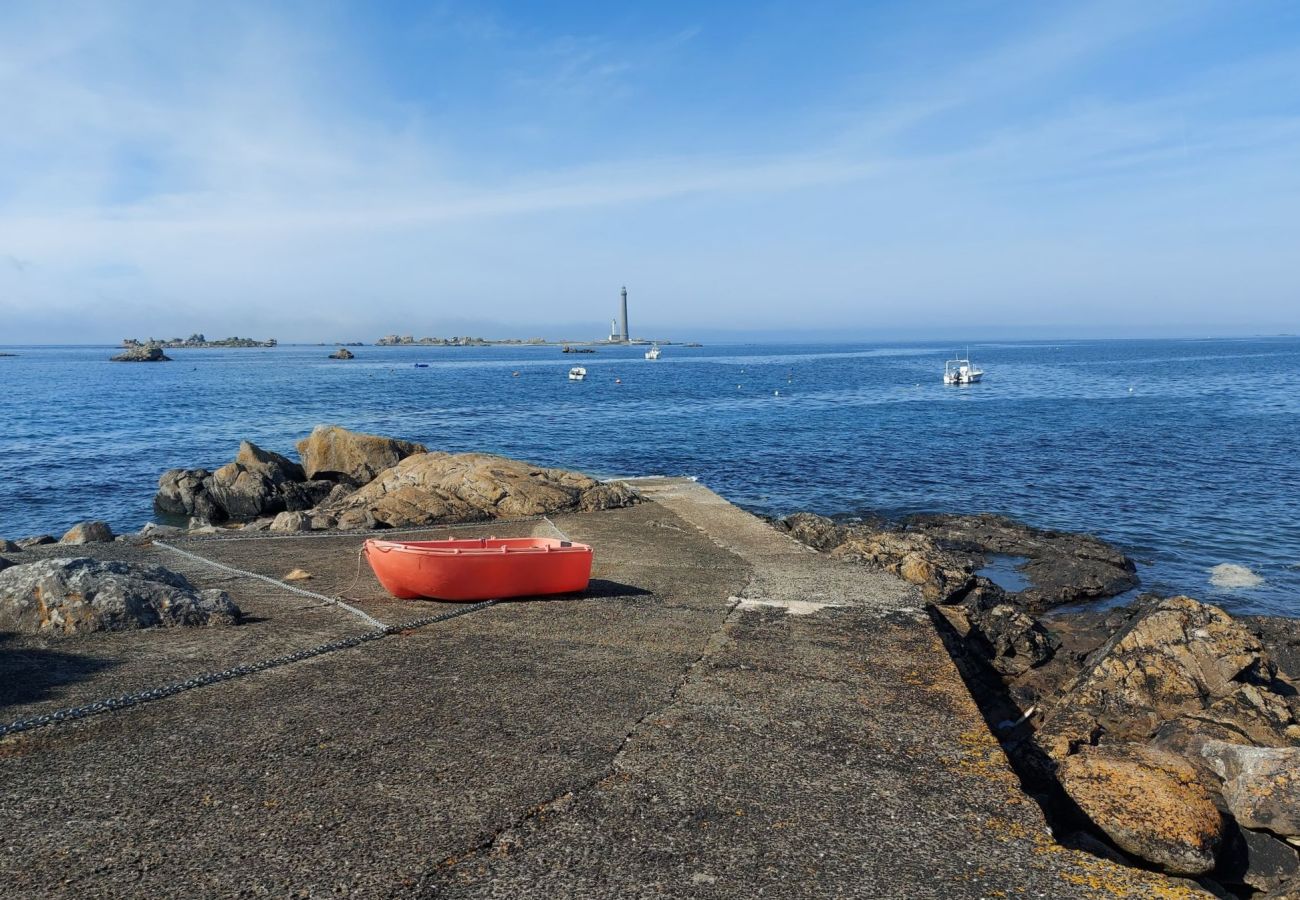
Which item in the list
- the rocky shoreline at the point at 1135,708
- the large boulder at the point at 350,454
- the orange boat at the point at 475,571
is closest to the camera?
the rocky shoreline at the point at 1135,708

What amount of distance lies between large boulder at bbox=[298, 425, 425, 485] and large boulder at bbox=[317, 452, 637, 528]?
20.1 ft

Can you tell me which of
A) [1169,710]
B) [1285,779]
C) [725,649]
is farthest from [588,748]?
[1169,710]

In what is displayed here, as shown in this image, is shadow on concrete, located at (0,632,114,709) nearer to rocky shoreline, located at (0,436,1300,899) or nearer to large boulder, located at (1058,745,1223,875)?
rocky shoreline, located at (0,436,1300,899)

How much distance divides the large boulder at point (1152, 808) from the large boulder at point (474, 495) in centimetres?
963

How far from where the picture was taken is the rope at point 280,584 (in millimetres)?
7832

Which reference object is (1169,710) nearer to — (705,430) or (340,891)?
(340,891)

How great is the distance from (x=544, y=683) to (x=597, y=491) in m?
8.40

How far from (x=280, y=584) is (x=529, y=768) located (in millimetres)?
5438

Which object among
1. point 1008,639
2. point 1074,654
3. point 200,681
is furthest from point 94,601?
point 1074,654

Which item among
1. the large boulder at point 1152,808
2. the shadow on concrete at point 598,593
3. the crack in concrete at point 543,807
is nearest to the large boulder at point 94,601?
the shadow on concrete at point 598,593

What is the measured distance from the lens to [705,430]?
39.3 metres

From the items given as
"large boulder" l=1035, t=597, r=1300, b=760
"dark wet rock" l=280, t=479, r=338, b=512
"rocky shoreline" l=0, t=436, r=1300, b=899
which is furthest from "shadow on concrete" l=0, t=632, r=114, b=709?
"dark wet rock" l=280, t=479, r=338, b=512

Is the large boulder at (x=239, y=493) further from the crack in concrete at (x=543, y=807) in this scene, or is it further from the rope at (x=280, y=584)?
the crack in concrete at (x=543, y=807)

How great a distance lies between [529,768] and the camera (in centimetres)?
488
